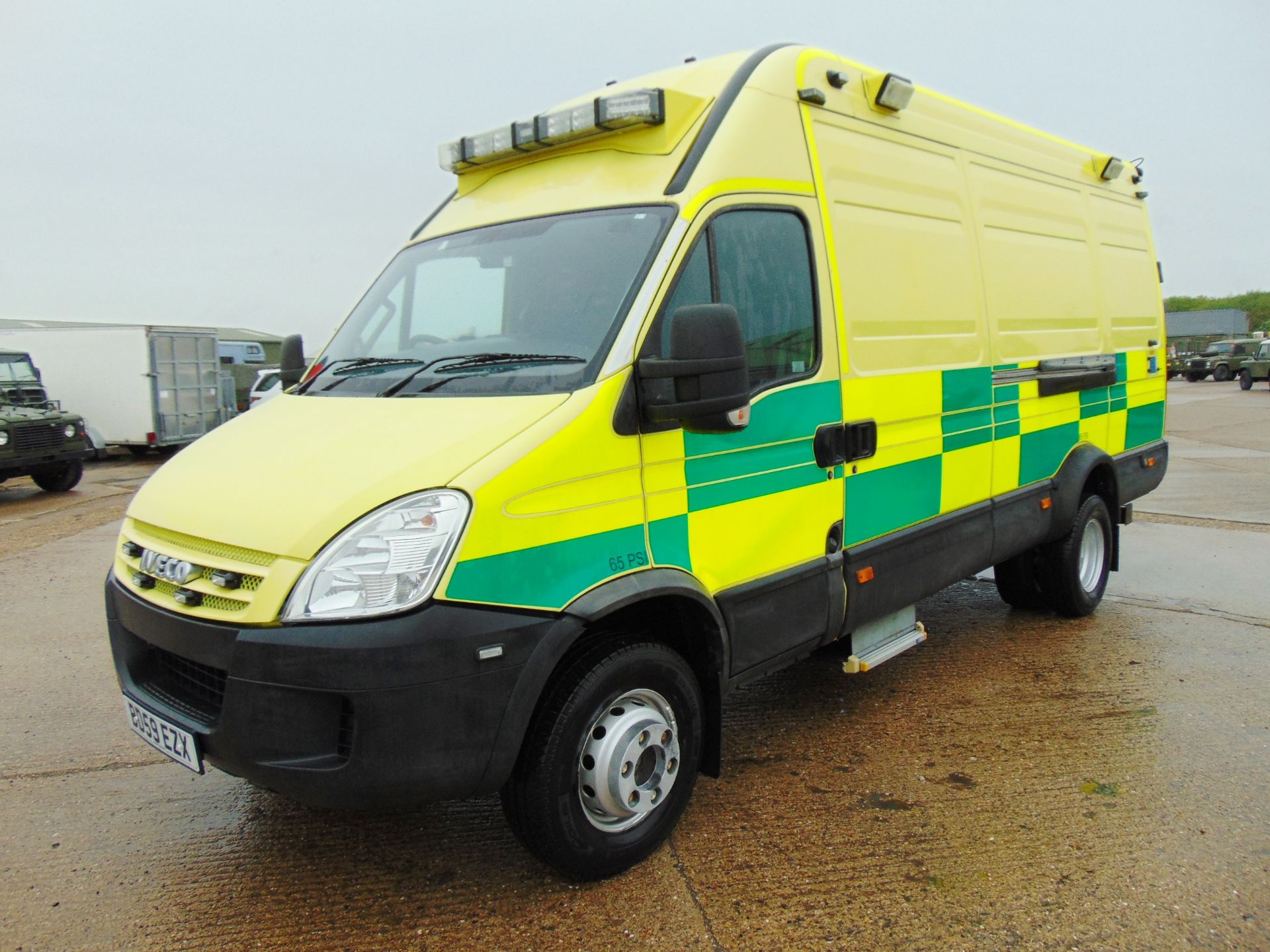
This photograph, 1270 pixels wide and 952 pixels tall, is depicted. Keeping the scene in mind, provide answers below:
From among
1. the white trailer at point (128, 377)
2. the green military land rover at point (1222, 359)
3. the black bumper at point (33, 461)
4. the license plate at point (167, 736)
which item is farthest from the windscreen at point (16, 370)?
the green military land rover at point (1222, 359)

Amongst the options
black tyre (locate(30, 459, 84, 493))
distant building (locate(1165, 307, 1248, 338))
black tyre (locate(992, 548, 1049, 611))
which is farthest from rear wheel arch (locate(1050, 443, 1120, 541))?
distant building (locate(1165, 307, 1248, 338))

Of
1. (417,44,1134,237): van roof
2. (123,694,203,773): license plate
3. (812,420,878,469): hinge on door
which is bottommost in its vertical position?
(123,694,203,773): license plate

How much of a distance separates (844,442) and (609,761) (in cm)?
159

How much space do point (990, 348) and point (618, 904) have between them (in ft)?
10.7

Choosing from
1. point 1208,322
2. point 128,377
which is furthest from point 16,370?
point 1208,322

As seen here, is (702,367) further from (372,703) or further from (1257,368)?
(1257,368)

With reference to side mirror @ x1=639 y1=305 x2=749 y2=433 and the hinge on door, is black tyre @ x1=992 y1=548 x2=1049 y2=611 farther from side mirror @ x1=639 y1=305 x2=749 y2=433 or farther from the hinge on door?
side mirror @ x1=639 y1=305 x2=749 y2=433

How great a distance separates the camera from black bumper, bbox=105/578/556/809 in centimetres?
256

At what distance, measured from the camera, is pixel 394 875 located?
325 centimetres

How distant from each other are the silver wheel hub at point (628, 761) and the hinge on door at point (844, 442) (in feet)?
3.83

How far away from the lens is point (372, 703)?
8.41 feet

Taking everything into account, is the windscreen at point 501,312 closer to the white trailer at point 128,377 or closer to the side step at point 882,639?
the side step at point 882,639

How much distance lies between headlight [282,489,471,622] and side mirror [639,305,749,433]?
0.76m

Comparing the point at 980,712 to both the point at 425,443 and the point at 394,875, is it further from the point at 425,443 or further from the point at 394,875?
the point at 425,443
